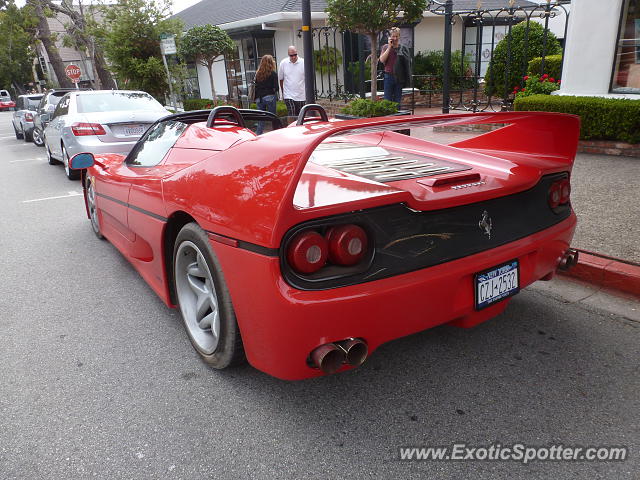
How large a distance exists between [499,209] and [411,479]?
1.27 metres

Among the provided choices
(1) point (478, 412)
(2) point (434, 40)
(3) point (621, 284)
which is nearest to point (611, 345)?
(3) point (621, 284)

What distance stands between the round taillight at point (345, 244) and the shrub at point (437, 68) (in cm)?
1661

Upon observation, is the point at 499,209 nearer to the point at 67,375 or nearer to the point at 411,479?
the point at 411,479

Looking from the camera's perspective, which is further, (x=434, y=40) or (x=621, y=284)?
(x=434, y=40)

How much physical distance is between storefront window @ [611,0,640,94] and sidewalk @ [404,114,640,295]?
1.52 metres

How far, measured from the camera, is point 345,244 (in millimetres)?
2035

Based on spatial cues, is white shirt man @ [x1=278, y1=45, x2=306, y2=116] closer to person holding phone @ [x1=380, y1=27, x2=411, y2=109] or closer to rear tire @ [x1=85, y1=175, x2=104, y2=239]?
person holding phone @ [x1=380, y1=27, x2=411, y2=109]

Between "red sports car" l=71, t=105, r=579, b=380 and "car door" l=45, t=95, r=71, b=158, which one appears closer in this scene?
"red sports car" l=71, t=105, r=579, b=380

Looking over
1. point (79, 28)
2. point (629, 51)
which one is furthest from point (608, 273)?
point (79, 28)

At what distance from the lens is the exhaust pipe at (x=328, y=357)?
6.67 ft

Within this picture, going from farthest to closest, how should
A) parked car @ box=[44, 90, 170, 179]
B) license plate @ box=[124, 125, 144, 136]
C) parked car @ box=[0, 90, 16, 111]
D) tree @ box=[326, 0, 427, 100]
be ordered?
parked car @ box=[0, 90, 16, 111] < tree @ box=[326, 0, 427, 100] < license plate @ box=[124, 125, 144, 136] < parked car @ box=[44, 90, 170, 179]

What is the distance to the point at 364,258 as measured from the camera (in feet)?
6.92

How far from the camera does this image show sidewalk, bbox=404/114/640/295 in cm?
372

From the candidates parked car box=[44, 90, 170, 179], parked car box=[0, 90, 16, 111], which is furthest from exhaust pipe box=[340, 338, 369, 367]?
parked car box=[0, 90, 16, 111]
